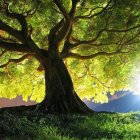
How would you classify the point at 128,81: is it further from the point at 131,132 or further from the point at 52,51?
the point at 131,132

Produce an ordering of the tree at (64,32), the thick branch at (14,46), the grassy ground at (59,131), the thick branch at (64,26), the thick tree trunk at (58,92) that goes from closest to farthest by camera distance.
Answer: the grassy ground at (59,131) < the thick branch at (64,26) < the tree at (64,32) < the thick tree trunk at (58,92) < the thick branch at (14,46)

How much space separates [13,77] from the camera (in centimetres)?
3712

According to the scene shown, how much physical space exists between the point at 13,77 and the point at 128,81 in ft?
33.8

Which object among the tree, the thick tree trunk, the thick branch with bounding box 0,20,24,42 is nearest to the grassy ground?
the thick tree trunk

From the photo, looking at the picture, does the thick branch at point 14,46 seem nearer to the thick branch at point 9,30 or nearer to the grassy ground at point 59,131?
the thick branch at point 9,30

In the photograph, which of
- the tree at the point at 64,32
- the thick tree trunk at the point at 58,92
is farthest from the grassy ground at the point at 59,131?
the tree at the point at 64,32

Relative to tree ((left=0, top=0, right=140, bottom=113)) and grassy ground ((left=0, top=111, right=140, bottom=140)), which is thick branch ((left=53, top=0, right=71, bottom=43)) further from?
grassy ground ((left=0, top=111, right=140, bottom=140))

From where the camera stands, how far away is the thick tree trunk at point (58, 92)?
25.1 meters

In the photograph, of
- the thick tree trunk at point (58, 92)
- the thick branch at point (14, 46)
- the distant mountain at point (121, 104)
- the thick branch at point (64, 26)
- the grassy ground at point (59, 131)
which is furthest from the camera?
the distant mountain at point (121, 104)

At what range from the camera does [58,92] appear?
2572 centimetres

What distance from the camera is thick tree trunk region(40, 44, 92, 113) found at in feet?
82.3

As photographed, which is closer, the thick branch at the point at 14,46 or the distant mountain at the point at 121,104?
the thick branch at the point at 14,46

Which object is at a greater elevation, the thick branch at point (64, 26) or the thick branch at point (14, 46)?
the thick branch at point (64, 26)

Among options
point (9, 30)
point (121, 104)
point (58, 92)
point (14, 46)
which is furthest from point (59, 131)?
point (121, 104)
